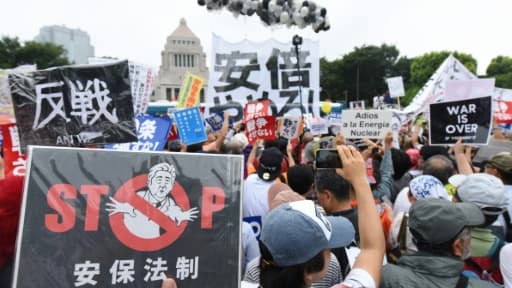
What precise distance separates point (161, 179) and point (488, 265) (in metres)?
1.74

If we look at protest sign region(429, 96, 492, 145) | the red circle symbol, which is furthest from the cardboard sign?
the red circle symbol

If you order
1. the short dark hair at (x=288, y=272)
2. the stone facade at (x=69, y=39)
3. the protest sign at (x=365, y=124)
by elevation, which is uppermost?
the stone facade at (x=69, y=39)

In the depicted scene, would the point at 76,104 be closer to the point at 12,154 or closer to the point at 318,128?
the point at 12,154

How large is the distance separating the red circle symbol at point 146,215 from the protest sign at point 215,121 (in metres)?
7.15

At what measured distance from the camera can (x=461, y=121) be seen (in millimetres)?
4180

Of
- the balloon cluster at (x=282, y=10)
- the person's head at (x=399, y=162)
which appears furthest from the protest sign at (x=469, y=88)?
the balloon cluster at (x=282, y=10)

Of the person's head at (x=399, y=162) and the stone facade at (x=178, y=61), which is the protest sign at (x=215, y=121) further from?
the stone facade at (x=178, y=61)

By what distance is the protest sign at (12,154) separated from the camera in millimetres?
3329

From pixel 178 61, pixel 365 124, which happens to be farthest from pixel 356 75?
pixel 365 124

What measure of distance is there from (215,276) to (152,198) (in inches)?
15.6

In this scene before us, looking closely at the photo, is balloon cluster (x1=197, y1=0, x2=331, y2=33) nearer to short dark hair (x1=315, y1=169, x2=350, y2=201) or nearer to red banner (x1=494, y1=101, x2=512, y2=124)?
red banner (x1=494, y1=101, x2=512, y2=124)

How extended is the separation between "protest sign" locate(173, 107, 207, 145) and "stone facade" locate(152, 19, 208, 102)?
200 feet

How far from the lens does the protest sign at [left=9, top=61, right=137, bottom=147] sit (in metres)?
3.17

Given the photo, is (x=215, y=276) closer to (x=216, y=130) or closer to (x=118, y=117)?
(x=118, y=117)
